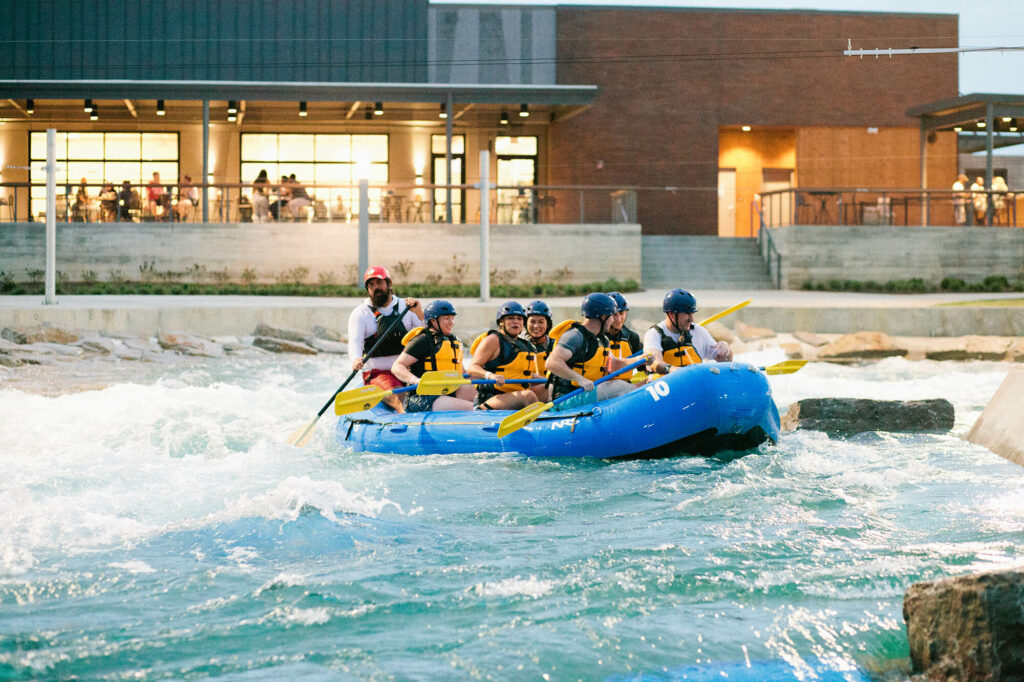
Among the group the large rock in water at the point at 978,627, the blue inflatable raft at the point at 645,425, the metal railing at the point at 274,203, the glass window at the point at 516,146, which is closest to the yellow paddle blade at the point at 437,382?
the blue inflatable raft at the point at 645,425

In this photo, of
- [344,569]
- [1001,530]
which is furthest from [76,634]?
[1001,530]

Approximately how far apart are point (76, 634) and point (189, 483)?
349cm

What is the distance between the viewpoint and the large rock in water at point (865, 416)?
1145 cm

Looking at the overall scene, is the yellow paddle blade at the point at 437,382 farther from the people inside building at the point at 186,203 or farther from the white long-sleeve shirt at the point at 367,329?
the people inside building at the point at 186,203

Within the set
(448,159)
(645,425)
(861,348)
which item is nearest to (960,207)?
(861,348)

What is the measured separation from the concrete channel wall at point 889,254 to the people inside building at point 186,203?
12598 millimetres

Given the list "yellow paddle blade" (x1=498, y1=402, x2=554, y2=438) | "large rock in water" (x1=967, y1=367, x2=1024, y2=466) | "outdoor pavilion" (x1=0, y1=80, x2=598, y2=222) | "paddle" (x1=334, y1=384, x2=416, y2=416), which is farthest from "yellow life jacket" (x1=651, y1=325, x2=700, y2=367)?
"outdoor pavilion" (x1=0, y1=80, x2=598, y2=222)

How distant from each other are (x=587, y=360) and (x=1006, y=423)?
12.6 ft

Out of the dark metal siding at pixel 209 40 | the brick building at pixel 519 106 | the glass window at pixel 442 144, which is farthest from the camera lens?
the glass window at pixel 442 144

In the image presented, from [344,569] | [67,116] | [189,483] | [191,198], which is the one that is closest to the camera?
[344,569]

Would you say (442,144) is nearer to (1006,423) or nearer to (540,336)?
(540,336)

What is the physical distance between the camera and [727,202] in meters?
32.2

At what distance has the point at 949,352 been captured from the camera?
18078 millimetres

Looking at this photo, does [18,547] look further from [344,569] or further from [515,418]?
[515,418]
